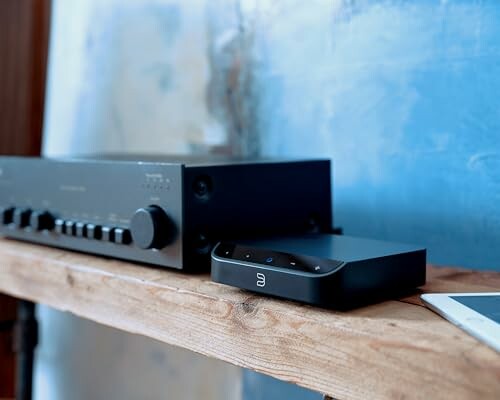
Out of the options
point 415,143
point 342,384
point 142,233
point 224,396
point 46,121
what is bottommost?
point 224,396

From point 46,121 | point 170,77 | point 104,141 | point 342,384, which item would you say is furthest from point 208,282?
point 46,121

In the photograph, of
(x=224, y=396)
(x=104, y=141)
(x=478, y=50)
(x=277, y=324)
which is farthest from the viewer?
(x=104, y=141)

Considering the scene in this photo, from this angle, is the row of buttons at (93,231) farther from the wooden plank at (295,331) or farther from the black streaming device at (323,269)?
the black streaming device at (323,269)

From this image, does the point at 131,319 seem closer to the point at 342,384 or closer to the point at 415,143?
the point at 342,384

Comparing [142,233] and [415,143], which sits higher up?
[415,143]

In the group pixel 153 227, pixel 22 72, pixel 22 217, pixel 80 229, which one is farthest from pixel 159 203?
pixel 22 72

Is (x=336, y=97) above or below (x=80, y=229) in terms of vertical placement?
above

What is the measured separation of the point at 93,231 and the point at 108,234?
3 centimetres

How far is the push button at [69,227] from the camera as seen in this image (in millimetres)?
869

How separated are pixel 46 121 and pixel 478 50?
3.34 feet

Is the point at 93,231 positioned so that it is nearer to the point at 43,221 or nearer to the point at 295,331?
the point at 43,221

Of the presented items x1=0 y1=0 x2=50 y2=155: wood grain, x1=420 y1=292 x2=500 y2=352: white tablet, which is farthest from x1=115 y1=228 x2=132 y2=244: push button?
x1=0 y1=0 x2=50 y2=155: wood grain

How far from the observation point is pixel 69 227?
0.87 meters

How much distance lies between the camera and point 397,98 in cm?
94
